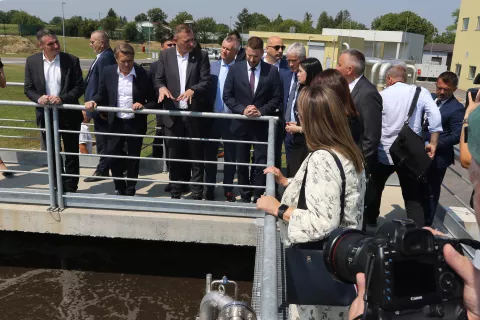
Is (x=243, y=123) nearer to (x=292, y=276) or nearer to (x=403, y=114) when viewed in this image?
(x=403, y=114)

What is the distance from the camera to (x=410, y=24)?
9488cm

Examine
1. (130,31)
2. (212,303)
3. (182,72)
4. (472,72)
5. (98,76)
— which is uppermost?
A: (130,31)

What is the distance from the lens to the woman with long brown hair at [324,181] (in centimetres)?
215

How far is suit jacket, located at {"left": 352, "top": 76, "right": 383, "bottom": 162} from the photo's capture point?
387cm

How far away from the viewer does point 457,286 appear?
1.38 m

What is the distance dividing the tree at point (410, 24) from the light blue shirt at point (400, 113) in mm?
96949

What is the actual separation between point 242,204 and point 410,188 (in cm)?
171

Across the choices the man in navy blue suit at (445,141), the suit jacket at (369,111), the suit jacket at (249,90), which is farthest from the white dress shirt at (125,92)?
the man in navy blue suit at (445,141)

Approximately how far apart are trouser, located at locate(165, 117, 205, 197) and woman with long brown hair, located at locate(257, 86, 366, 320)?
8.99 ft

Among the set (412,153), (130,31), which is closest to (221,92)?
(412,153)

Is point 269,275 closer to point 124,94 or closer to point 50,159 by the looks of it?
point 50,159

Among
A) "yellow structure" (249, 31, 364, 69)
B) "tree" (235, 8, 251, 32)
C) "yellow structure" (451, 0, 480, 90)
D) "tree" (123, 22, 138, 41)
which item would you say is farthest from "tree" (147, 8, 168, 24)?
"yellow structure" (249, 31, 364, 69)

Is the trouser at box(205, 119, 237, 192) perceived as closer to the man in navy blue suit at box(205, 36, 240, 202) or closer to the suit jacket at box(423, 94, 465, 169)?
the man in navy blue suit at box(205, 36, 240, 202)

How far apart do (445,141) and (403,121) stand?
0.55 metres
